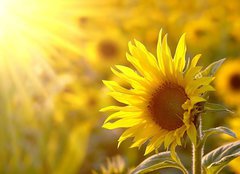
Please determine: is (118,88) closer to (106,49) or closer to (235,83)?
(235,83)

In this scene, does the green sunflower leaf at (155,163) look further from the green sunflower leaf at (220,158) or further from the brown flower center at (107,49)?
the brown flower center at (107,49)

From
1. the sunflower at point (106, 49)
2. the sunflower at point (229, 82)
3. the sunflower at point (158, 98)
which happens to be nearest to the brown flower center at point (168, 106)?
the sunflower at point (158, 98)

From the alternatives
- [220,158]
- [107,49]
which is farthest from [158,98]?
[107,49]

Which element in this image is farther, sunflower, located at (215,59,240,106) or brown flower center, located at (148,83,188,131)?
sunflower, located at (215,59,240,106)

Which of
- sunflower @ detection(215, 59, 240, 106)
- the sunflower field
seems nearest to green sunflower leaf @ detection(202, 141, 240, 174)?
the sunflower field

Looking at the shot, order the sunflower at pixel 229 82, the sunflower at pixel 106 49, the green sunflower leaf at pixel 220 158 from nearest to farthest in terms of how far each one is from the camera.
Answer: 1. the green sunflower leaf at pixel 220 158
2. the sunflower at pixel 229 82
3. the sunflower at pixel 106 49

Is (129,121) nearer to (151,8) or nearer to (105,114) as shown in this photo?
(105,114)

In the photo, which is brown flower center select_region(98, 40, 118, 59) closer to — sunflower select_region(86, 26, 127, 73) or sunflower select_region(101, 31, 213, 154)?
sunflower select_region(86, 26, 127, 73)

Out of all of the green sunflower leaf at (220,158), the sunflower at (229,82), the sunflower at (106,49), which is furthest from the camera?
the sunflower at (106,49)
